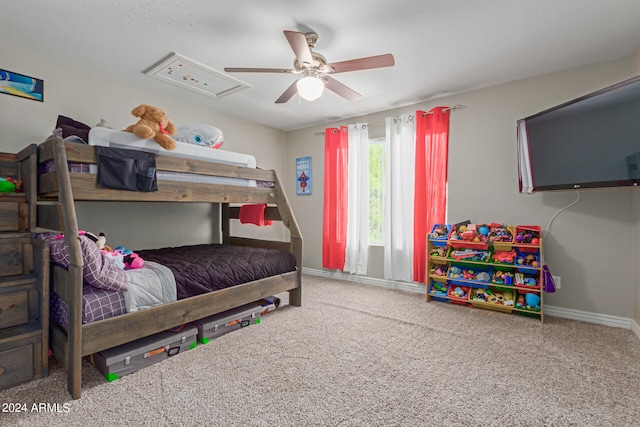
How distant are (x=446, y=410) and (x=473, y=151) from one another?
103 inches

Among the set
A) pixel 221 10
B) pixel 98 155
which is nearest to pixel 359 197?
pixel 221 10

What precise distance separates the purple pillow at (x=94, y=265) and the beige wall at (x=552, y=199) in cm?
295

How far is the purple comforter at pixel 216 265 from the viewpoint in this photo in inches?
84.4

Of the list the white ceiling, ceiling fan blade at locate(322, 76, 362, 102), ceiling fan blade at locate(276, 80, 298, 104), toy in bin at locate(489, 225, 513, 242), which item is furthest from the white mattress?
toy in bin at locate(489, 225, 513, 242)

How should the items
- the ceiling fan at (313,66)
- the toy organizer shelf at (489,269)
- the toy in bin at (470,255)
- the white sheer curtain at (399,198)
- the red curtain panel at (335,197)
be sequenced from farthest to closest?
1. the red curtain panel at (335,197)
2. the white sheer curtain at (399,198)
3. the toy in bin at (470,255)
4. the toy organizer shelf at (489,269)
5. the ceiling fan at (313,66)

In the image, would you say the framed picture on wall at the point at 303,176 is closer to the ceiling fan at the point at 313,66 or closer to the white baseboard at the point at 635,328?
the ceiling fan at the point at 313,66

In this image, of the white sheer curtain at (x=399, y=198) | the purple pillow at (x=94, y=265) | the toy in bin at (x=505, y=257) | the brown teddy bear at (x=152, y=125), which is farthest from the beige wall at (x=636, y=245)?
the purple pillow at (x=94, y=265)

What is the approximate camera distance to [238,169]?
8.61ft

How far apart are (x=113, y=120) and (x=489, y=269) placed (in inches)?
156

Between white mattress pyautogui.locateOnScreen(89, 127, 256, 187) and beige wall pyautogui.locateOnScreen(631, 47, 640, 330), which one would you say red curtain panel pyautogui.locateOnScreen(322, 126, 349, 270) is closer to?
white mattress pyautogui.locateOnScreen(89, 127, 256, 187)

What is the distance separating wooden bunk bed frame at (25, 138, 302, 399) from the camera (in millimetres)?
1579

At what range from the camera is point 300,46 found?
1.86 metres

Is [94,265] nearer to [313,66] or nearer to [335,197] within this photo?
[313,66]

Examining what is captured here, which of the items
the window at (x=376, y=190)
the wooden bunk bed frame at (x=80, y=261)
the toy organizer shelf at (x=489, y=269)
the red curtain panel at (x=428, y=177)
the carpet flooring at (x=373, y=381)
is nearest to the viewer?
the carpet flooring at (x=373, y=381)
